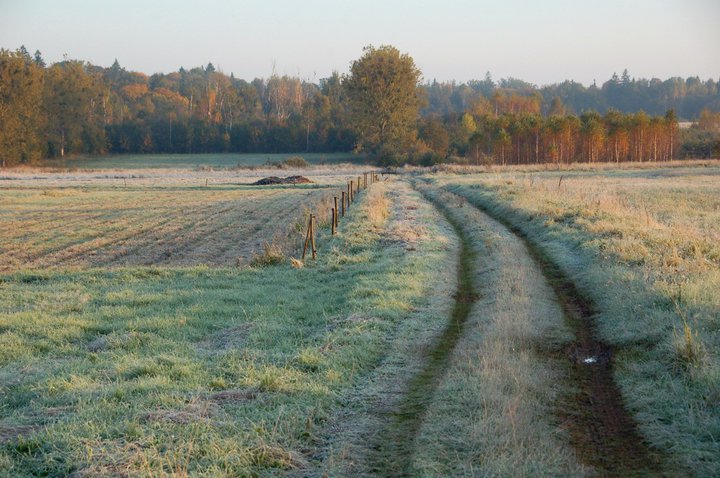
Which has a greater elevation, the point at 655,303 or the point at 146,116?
the point at 146,116

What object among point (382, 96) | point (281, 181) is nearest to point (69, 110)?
point (382, 96)

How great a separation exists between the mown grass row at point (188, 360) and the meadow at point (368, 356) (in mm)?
33

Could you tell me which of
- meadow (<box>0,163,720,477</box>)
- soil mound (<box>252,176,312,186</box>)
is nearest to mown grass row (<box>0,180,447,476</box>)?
meadow (<box>0,163,720,477</box>)

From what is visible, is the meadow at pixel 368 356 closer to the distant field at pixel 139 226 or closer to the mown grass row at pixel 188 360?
the mown grass row at pixel 188 360

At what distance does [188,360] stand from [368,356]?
245cm

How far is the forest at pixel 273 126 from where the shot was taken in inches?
3627

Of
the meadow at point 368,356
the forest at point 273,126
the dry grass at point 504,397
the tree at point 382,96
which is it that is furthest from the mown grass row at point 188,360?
the tree at point 382,96

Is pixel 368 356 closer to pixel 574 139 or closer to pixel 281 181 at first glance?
pixel 281 181

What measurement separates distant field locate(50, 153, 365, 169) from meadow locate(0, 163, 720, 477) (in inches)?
3205

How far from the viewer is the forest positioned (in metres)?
92.1

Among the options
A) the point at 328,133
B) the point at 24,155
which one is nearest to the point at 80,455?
the point at 24,155

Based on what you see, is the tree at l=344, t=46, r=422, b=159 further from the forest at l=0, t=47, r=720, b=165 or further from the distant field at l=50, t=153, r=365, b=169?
the distant field at l=50, t=153, r=365, b=169

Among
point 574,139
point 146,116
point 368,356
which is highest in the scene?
point 146,116

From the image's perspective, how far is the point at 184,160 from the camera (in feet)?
367
